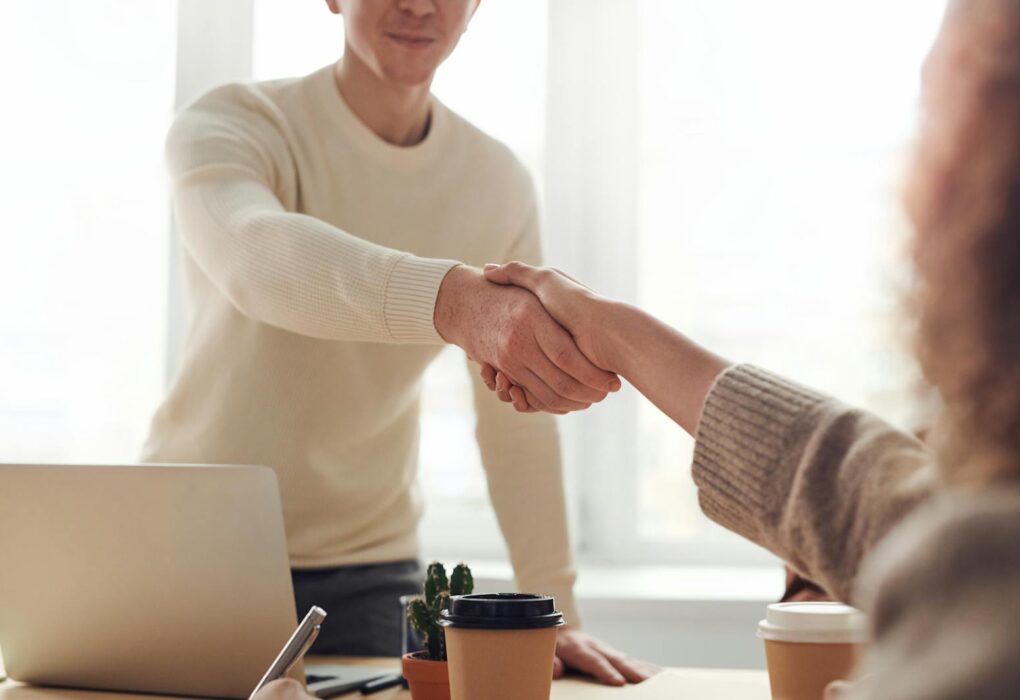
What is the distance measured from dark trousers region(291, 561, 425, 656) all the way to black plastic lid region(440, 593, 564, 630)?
700 mm

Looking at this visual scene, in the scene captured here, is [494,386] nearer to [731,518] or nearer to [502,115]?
[731,518]

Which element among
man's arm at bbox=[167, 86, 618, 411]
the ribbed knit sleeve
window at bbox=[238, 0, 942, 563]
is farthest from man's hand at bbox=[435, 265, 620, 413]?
window at bbox=[238, 0, 942, 563]

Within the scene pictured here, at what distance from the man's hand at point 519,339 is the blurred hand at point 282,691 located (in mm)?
500

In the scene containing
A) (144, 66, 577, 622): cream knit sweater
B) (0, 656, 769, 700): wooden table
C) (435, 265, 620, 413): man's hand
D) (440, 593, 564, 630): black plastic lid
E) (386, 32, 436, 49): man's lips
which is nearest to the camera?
(440, 593, 564, 630): black plastic lid

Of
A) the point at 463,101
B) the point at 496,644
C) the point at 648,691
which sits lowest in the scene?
the point at 648,691

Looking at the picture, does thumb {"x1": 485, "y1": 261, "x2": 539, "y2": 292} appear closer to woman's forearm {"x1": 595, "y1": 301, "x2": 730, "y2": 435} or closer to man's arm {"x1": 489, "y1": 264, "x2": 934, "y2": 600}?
woman's forearm {"x1": 595, "y1": 301, "x2": 730, "y2": 435}

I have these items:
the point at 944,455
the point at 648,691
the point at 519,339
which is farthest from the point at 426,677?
the point at 944,455

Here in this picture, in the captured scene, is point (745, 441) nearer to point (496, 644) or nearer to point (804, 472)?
point (804, 472)

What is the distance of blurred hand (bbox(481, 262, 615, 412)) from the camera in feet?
4.16

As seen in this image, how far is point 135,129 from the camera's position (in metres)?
2.80

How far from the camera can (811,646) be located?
3.30 feet

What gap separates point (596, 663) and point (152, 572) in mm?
531

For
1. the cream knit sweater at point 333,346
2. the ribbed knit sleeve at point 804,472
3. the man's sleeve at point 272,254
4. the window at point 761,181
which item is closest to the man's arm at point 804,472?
the ribbed knit sleeve at point 804,472

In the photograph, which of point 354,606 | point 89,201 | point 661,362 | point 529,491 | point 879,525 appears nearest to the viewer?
point 879,525
